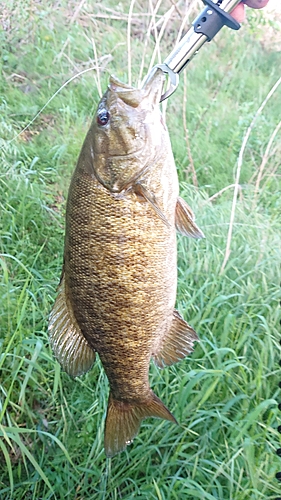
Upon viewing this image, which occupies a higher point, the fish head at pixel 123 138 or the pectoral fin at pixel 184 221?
the fish head at pixel 123 138

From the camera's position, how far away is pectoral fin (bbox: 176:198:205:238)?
1448 mm

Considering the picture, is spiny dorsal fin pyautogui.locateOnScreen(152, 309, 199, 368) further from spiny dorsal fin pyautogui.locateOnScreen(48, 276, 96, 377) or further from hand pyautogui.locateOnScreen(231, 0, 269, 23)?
hand pyautogui.locateOnScreen(231, 0, 269, 23)

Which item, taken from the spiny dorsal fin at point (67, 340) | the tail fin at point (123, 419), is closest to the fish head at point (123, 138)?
the spiny dorsal fin at point (67, 340)

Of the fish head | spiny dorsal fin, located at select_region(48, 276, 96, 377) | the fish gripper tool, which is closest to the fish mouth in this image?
the fish head

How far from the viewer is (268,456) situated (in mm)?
1964

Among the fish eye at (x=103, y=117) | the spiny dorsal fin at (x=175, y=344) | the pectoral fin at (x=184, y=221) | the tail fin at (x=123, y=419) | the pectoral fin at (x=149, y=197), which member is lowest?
the tail fin at (x=123, y=419)

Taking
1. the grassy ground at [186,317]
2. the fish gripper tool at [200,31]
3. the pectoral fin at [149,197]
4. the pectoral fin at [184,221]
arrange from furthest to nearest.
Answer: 1. the grassy ground at [186,317]
2. the pectoral fin at [184,221]
3. the pectoral fin at [149,197]
4. the fish gripper tool at [200,31]

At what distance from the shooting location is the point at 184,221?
1469mm

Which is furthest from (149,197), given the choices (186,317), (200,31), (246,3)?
(186,317)

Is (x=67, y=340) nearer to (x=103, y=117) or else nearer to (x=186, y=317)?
(x=103, y=117)

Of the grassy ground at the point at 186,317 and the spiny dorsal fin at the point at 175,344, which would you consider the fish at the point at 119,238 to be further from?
the grassy ground at the point at 186,317

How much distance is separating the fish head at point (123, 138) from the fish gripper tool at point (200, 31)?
0.12 meters

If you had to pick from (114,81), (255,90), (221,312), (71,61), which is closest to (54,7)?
(71,61)

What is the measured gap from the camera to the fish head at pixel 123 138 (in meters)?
1.33
